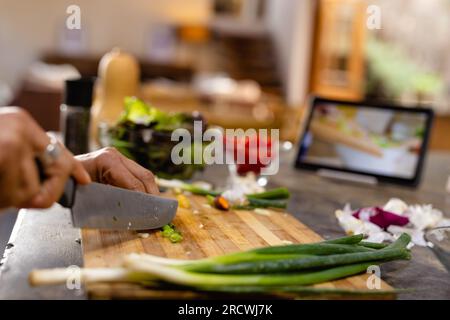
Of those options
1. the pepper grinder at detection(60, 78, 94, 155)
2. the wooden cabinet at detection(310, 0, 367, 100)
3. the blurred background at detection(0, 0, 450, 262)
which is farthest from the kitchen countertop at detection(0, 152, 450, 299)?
the wooden cabinet at detection(310, 0, 367, 100)

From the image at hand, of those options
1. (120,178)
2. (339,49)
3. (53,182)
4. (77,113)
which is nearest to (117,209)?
(120,178)

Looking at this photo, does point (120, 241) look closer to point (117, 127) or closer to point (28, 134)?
point (28, 134)

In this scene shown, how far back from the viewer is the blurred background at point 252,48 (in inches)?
316

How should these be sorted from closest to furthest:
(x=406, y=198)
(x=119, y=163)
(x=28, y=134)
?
(x=28, y=134) → (x=119, y=163) → (x=406, y=198)

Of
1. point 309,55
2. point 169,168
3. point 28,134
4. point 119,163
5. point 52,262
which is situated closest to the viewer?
point 28,134

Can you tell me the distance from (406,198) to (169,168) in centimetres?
81

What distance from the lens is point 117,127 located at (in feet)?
6.21

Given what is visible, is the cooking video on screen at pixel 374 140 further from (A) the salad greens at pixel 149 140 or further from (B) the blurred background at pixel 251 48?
(B) the blurred background at pixel 251 48

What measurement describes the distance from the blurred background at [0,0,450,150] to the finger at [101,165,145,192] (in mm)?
5894

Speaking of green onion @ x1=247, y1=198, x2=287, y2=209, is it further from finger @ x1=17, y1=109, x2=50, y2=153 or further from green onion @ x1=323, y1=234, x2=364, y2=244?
finger @ x1=17, y1=109, x2=50, y2=153

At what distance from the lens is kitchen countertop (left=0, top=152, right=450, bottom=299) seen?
3.55ft

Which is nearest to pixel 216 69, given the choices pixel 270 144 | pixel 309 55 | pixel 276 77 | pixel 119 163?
pixel 276 77

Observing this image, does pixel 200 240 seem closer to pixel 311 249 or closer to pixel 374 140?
pixel 311 249

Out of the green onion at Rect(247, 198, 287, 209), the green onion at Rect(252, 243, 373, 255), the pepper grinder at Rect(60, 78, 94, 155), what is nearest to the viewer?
the green onion at Rect(252, 243, 373, 255)
